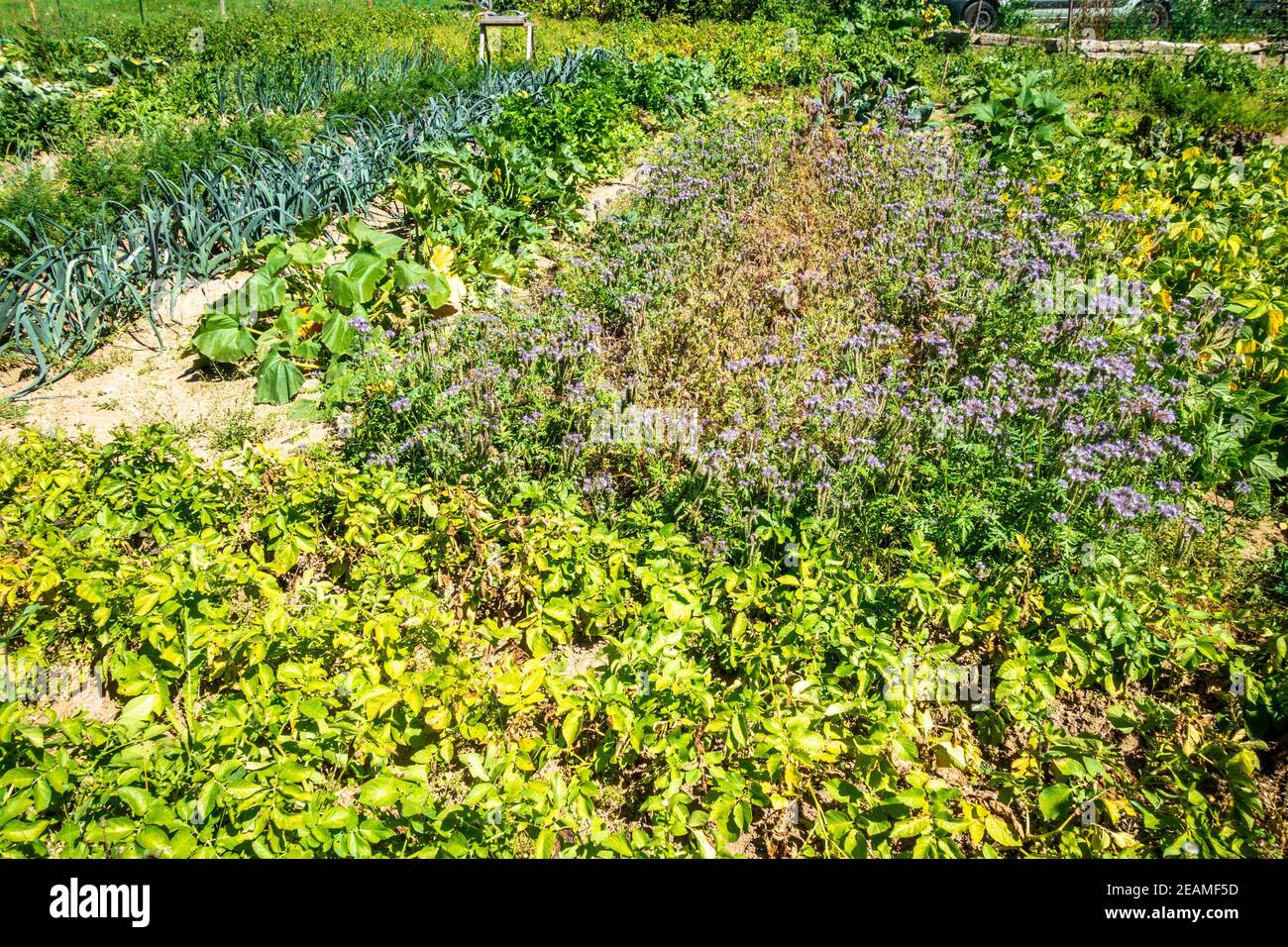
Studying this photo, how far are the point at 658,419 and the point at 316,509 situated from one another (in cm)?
164

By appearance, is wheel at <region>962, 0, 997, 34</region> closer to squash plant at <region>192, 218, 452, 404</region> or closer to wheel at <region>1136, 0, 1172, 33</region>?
wheel at <region>1136, 0, 1172, 33</region>

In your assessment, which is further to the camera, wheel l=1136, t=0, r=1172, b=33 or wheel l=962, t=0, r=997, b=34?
wheel l=962, t=0, r=997, b=34

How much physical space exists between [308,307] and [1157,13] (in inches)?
595

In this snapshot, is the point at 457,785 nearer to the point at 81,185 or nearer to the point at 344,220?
the point at 344,220

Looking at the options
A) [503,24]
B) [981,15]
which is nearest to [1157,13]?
[981,15]

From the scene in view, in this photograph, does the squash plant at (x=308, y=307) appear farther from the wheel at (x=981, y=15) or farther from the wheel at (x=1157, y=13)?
the wheel at (x=1157, y=13)

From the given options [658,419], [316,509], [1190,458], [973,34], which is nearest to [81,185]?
[316,509]

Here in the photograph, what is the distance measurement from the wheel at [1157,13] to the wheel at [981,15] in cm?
226

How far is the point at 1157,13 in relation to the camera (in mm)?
13609

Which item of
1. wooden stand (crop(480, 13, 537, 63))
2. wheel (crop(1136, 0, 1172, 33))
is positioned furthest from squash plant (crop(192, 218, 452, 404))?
wheel (crop(1136, 0, 1172, 33))

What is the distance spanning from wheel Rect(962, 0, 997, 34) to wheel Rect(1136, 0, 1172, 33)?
2257 mm

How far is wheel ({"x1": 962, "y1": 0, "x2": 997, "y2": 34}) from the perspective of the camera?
1441 cm

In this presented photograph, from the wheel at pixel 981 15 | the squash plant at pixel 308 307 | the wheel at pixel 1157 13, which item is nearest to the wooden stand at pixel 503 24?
the squash plant at pixel 308 307

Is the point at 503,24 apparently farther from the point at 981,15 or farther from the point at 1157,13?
the point at 1157,13
